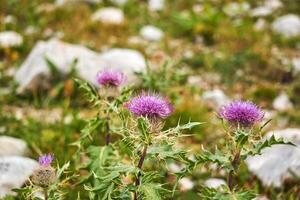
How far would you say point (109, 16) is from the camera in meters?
10.0

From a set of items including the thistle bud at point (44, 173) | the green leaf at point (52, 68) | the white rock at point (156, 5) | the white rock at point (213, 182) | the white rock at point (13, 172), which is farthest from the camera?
the white rock at point (156, 5)

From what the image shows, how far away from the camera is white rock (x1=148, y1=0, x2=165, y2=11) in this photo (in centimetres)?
1097

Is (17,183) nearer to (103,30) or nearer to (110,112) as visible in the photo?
(110,112)

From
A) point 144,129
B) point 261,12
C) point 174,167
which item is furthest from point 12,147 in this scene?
point 261,12

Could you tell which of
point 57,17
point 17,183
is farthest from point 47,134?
point 57,17

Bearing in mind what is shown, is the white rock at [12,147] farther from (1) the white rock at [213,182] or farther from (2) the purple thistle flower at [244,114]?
(2) the purple thistle flower at [244,114]

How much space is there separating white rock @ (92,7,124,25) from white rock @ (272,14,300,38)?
2745 mm

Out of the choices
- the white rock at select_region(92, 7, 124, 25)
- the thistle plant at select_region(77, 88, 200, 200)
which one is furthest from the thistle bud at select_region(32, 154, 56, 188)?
the white rock at select_region(92, 7, 124, 25)

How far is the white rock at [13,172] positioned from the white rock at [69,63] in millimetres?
2641

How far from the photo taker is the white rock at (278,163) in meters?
4.98

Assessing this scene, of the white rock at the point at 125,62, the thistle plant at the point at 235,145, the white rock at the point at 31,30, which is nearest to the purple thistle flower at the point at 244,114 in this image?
the thistle plant at the point at 235,145

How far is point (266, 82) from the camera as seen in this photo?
830 centimetres

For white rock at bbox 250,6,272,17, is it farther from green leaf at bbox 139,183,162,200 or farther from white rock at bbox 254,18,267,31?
green leaf at bbox 139,183,162,200

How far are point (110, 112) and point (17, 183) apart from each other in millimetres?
1121
